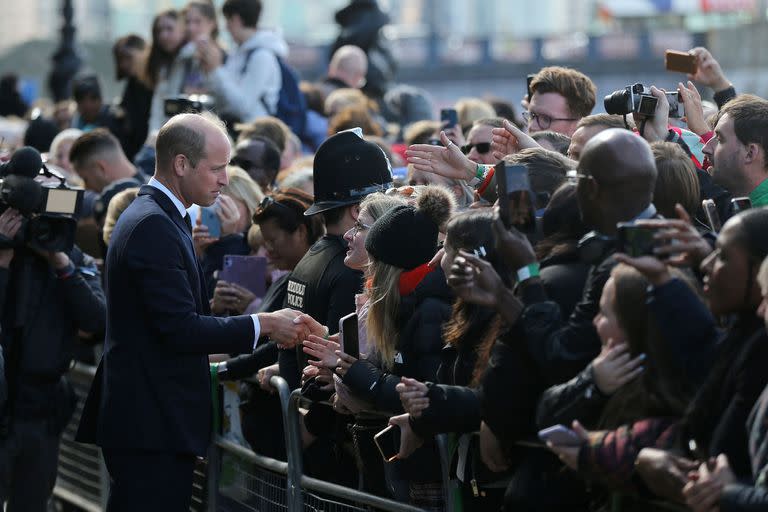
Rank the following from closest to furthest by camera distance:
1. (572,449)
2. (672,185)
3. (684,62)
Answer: (572,449) < (672,185) < (684,62)

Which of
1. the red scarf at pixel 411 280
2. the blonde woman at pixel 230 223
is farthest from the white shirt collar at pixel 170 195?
the blonde woman at pixel 230 223

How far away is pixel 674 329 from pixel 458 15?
368 feet

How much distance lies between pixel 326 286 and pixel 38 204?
199 centimetres

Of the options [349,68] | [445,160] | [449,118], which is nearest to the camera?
[445,160]

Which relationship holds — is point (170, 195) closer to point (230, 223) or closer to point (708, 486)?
point (230, 223)

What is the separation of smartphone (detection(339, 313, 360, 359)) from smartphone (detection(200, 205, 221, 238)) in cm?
274

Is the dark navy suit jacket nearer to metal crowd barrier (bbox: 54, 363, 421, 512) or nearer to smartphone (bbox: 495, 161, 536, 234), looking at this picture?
metal crowd barrier (bbox: 54, 363, 421, 512)

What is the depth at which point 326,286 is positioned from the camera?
673cm

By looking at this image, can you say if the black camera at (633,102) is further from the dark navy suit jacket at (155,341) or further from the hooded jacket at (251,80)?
the hooded jacket at (251,80)

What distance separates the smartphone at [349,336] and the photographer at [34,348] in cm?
256

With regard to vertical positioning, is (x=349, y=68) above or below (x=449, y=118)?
below

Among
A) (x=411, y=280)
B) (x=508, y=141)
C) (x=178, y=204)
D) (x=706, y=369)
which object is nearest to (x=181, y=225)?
(x=178, y=204)

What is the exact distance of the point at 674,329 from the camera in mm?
4242

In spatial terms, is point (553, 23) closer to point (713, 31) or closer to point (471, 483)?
point (713, 31)
